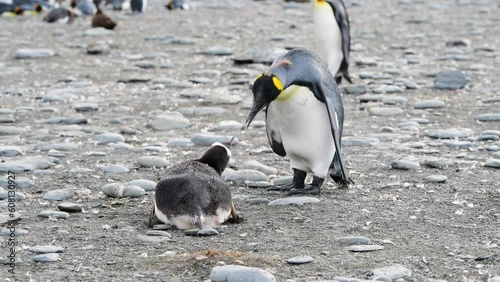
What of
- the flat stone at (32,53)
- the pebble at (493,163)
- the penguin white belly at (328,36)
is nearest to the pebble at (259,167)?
the pebble at (493,163)

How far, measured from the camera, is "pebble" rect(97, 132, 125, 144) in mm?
5926

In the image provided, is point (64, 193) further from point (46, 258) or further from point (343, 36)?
point (343, 36)

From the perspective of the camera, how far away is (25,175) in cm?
501

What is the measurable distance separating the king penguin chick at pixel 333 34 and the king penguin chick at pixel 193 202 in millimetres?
4341

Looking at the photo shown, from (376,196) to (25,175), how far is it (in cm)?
181

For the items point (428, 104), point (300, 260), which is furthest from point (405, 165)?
point (428, 104)

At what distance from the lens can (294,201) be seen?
4.49 meters

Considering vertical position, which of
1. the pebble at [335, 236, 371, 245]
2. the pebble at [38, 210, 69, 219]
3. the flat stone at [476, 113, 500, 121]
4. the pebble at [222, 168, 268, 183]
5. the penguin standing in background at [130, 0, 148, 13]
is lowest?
the penguin standing in background at [130, 0, 148, 13]

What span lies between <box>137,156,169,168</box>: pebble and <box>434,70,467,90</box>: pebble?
3.42 metres

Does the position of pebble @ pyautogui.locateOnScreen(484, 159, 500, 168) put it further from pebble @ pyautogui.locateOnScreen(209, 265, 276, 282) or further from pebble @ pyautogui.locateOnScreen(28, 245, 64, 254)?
pebble @ pyautogui.locateOnScreen(28, 245, 64, 254)

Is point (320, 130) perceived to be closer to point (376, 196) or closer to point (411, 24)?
point (376, 196)

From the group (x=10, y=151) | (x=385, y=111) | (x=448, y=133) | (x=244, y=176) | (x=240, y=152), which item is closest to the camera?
(x=244, y=176)

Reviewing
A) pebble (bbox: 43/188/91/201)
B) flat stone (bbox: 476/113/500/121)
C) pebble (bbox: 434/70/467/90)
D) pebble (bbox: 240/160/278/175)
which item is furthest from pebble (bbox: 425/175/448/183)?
pebble (bbox: 434/70/467/90)

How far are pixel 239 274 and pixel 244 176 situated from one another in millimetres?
1723
